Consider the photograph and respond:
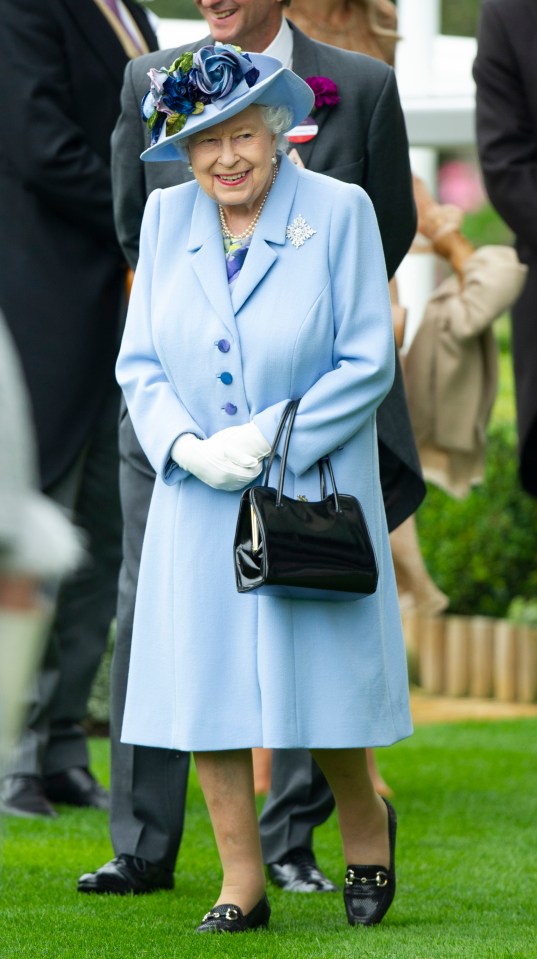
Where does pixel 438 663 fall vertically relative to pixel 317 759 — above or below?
below

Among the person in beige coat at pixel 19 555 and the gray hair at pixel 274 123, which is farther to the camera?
the gray hair at pixel 274 123

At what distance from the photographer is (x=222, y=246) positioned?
4.10 m

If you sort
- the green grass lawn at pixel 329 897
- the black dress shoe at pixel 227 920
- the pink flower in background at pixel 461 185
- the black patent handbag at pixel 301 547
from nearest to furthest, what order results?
the black patent handbag at pixel 301 547, the green grass lawn at pixel 329 897, the black dress shoe at pixel 227 920, the pink flower in background at pixel 461 185

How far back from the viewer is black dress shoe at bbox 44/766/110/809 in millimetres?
5934

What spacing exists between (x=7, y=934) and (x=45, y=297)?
238 centimetres

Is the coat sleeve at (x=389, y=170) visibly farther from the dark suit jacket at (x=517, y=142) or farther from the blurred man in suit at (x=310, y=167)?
the dark suit jacket at (x=517, y=142)

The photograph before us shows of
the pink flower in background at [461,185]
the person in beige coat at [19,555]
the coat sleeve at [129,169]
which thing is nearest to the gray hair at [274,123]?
the coat sleeve at [129,169]

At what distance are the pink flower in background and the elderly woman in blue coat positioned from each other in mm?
13623

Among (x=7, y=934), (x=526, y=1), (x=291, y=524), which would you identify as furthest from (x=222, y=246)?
(x=526, y=1)

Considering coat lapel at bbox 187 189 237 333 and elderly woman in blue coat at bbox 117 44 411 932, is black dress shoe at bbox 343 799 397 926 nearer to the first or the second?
elderly woman in blue coat at bbox 117 44 411 932

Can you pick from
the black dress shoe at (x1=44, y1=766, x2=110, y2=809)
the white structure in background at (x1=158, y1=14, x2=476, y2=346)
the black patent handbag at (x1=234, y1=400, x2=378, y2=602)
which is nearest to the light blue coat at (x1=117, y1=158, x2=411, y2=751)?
the black patent handbag at (x1=234, y1=400, x2=378, y2=602)

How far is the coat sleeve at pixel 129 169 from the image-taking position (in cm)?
469

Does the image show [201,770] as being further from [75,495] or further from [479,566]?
[479,566]

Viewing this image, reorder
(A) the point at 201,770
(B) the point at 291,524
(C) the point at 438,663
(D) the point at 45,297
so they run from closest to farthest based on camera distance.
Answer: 1. (B) the point at 291,524
2. (A) the point at 201,770
3. (D) the point at 45,297
4. (C) the point at 438,663
